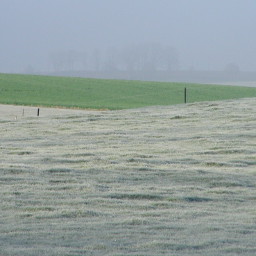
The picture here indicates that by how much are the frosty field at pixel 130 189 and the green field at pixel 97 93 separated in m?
23.2

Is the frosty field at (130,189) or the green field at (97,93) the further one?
the green field at (97,93)

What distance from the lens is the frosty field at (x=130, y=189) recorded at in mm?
7629

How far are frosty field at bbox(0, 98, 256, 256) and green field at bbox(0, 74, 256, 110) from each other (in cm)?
2320

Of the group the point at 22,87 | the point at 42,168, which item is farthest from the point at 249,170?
the point at 22,87

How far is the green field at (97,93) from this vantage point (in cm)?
4556

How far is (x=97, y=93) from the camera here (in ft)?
173

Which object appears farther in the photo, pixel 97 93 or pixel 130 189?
pixel 97 93

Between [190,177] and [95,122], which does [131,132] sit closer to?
[95,122]

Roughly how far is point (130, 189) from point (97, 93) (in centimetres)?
4212

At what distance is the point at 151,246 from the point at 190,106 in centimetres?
1850

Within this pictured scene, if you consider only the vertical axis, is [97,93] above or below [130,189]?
above

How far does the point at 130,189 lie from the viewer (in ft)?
35.8

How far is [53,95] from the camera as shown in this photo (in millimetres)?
50625

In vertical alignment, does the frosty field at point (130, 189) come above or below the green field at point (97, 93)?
below
